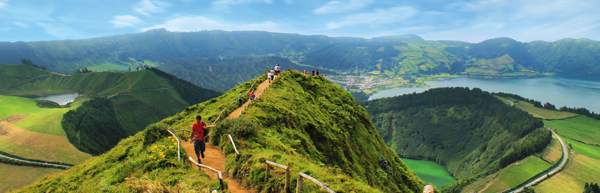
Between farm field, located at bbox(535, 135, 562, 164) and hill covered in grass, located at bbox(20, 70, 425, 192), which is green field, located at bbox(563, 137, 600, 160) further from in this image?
Answer: hill covered in grass, located at bbox(20, 70, 425, 192)

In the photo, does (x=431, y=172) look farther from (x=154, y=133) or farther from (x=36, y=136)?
(x=36, y=136)

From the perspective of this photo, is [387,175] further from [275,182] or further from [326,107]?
[275,182]

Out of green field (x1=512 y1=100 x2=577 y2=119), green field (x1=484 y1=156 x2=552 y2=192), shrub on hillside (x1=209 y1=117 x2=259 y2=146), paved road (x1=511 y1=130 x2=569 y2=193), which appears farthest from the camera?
green field (x1=512 y1=100 x2=577 y2=119)

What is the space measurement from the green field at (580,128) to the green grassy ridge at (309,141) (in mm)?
193426

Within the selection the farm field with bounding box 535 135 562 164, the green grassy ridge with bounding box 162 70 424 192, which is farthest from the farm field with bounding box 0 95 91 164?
the farm field with bounding box 535 135 562 164

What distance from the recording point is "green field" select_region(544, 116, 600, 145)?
480 ft

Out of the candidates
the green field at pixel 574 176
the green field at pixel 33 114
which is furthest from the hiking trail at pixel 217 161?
the green field at pixel 33 114

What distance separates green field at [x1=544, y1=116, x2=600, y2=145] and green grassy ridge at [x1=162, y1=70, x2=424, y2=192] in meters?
193

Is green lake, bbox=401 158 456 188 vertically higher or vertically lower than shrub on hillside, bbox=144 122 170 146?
lower

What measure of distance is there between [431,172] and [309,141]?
154m

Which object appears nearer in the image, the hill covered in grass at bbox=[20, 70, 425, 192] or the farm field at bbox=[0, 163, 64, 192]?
the hill covered in grass at bbox=[20, 70, 425, 192]

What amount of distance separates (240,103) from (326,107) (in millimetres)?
9096

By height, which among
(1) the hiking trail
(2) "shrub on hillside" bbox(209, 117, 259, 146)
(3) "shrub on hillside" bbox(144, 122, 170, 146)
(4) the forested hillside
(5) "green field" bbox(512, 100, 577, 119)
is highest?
(2) "shrub on hillside" bbox(209, 117, 259, 146)

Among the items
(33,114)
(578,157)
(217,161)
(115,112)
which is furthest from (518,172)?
(33,114)
